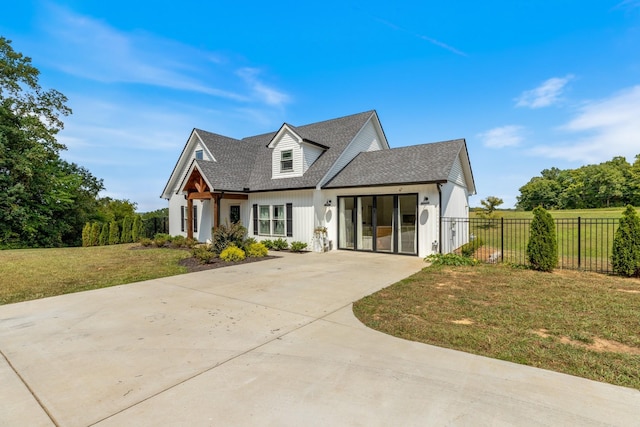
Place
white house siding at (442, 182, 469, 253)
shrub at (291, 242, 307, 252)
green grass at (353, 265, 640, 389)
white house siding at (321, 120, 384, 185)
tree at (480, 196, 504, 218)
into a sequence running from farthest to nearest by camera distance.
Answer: tree at (480, 196, 504, 218)
white house siding at (321, 120, 384, 185)
shrub at (291, 242, 307, 252)
white house siding at (442, 182, 469, 253)
green grass at (353, 265, 640, 389)

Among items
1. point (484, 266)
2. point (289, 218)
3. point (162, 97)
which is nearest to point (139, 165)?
point (162, 97)

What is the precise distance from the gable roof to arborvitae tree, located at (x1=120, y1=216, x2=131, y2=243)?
17.0 m

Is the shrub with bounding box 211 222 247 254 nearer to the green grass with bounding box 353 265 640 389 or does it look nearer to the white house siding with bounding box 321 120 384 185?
the white house siding with bounding box 321 120 384 185

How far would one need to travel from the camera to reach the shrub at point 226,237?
1189 cm

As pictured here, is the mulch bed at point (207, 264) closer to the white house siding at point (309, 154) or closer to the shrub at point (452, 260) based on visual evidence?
the white house siding at point (309, 154)

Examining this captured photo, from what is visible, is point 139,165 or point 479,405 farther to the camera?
point 139,165

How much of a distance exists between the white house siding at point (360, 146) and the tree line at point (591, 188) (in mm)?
36779

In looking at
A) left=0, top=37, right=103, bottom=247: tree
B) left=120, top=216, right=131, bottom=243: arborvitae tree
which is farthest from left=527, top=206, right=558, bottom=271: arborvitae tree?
left=0, top=37, right=103, bottom=247: tree

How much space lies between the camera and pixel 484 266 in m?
9.62

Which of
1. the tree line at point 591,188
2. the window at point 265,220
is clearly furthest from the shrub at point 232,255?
the tree line at point 591,188

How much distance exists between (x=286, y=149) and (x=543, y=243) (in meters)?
12.1

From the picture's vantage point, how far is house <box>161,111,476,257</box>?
40.0ft

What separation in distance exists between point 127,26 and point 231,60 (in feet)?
15.1

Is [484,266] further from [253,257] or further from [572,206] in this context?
[572,206]
